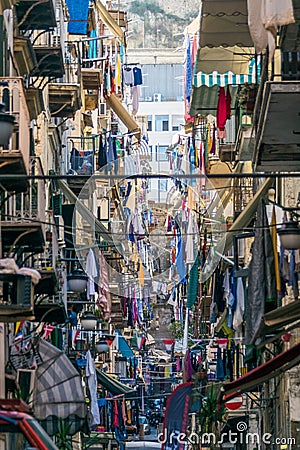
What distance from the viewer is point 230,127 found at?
40.8 m

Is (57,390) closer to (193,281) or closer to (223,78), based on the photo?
(223,78)

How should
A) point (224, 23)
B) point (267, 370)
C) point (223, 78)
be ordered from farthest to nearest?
point (223, 78), point (224, 23), point (267, 370)

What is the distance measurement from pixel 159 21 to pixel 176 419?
162411 millimetres

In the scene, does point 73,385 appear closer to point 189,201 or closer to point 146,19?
point 189,201

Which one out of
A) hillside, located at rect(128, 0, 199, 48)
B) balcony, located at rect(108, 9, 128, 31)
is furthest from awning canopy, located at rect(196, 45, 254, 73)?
hillside, located at rect(128, 0, 199, 48)

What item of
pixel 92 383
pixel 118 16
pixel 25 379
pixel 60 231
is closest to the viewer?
pixel 25 379

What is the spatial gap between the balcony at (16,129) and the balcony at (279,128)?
311 centimetres

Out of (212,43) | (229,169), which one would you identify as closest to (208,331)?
(229,169)

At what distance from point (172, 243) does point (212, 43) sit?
3662 cm

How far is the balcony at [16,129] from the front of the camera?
18.0 m

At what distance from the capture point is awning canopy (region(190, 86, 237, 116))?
31609 millimetres

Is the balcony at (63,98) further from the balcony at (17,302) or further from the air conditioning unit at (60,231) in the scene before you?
the balcony at (17,302)

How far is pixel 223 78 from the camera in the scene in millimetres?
30484

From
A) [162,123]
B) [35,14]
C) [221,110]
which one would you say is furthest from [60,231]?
[162,123]
